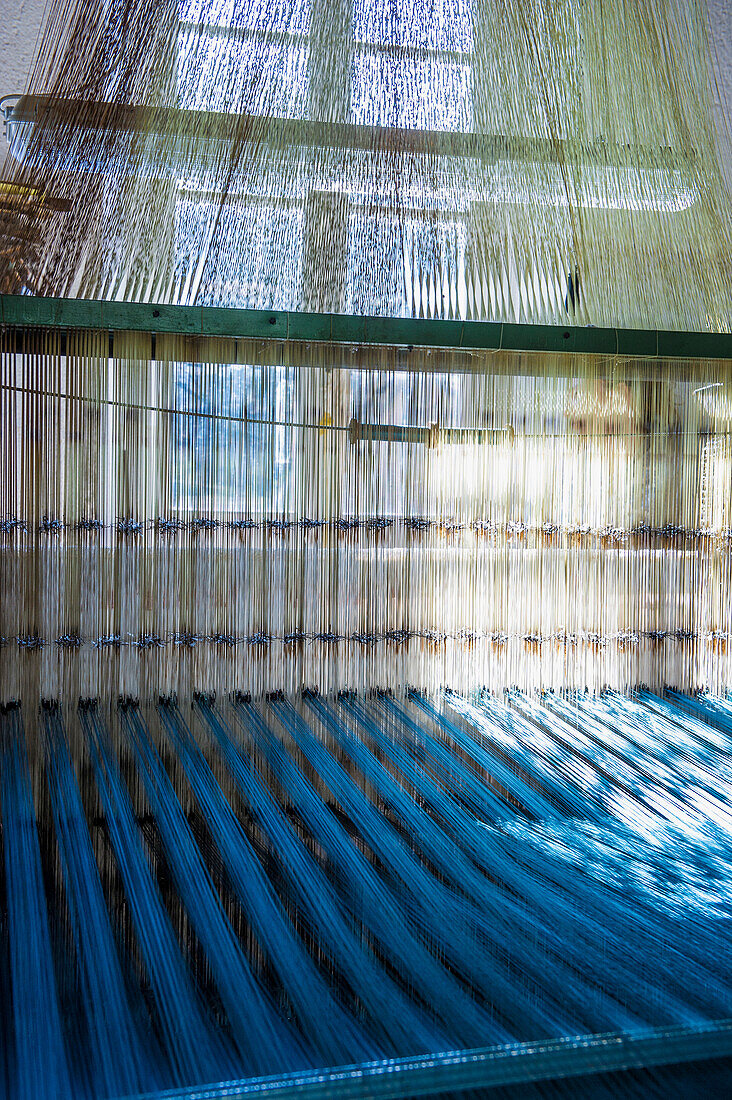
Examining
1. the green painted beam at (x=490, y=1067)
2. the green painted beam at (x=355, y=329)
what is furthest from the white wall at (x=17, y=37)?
the green painted beam at (x=490, y=1067)

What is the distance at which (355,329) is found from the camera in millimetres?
2051

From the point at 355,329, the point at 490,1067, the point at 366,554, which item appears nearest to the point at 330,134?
the point at 355,329

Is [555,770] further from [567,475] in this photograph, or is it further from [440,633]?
A: [567,475]

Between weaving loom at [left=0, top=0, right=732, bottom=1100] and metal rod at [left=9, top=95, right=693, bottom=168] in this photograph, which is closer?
weaving loom at [left=0, top=0, right=732, bottom=1100]

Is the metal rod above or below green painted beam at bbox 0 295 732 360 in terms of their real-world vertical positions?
above

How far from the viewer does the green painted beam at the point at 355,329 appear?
75.7 inches

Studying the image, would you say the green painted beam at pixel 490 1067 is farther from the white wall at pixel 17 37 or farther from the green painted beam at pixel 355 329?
the green painted beam at pixel 355 329

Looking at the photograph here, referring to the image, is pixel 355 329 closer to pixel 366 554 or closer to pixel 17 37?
pixel 366 554

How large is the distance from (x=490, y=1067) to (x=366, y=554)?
143cm

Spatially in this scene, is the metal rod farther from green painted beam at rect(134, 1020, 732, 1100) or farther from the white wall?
green painted beam at rect(134, 1020, 732, 1100)

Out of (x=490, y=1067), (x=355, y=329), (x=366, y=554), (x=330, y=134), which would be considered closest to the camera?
(x=490, y=1067)

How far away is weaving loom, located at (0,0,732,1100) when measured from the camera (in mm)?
1049

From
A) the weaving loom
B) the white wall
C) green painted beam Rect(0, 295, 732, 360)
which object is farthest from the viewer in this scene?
green painted beam Rect(0, 295, 732, 360)

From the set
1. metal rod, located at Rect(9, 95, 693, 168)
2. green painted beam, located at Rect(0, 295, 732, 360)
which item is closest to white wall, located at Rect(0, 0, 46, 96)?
metal rod, located at Rect(9, 95, 693, 168)
